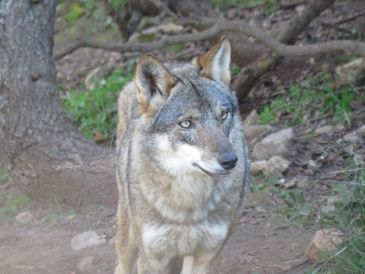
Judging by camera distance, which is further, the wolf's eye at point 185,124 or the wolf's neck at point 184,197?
the wolf's neck at point 184,197

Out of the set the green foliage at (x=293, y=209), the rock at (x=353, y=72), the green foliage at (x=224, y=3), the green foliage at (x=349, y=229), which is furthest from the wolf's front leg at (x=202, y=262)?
the green foliage at (x=224, y=3)

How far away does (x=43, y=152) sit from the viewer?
7.84 m

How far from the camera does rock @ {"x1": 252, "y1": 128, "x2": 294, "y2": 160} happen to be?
313 inches

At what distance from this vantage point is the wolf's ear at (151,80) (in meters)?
5.02

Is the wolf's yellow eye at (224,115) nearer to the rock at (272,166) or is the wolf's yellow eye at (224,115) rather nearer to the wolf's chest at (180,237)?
the wolf's chest at (180,237)

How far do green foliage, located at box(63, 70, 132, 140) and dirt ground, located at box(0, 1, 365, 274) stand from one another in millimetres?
1908

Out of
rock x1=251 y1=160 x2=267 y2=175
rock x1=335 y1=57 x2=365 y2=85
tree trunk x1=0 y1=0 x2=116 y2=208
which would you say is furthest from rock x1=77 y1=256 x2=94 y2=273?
rock x1=335 y1=57 x2=365 y2=85

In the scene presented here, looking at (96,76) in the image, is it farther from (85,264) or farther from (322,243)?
(322,243)

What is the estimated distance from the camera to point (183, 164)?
506cm

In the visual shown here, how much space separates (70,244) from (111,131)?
2.98m

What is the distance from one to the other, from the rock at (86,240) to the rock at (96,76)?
15.2 ft

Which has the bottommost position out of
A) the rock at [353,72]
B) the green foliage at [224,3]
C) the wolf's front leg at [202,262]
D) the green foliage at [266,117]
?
the green foliage at [266,117]

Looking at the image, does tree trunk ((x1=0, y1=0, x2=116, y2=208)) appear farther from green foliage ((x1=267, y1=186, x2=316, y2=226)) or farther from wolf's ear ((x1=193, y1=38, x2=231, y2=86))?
wolf's ear ((x1=193, y1=38, x2=231, y2=86))

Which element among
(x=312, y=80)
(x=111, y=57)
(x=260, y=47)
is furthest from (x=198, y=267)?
(x=111, y=57)
